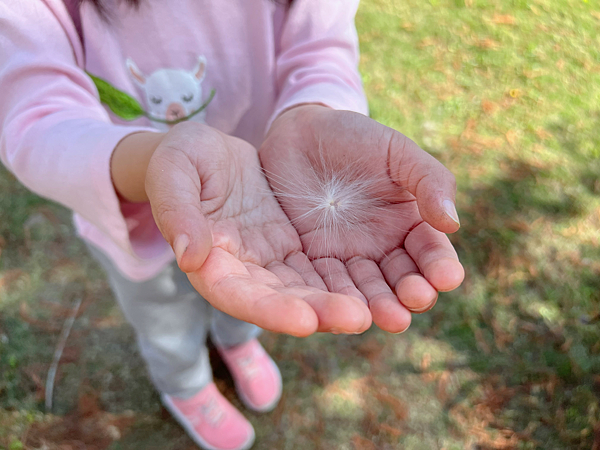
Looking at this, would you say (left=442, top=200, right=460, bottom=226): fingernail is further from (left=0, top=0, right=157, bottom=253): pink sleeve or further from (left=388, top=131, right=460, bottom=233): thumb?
(left=0, top=0, right=157, bottom=253): pink sleeve

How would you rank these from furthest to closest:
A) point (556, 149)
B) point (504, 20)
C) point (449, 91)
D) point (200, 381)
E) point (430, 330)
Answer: point (504, 20)
point (449, 91)
point (556, 149)
point (430, 330)
point (200, 381)

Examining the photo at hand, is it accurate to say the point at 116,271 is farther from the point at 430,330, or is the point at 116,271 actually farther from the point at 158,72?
the point at 430,330

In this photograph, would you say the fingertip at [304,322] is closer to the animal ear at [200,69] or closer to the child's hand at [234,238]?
the child's hand at [234,238]

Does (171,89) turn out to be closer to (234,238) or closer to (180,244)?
(234,238)

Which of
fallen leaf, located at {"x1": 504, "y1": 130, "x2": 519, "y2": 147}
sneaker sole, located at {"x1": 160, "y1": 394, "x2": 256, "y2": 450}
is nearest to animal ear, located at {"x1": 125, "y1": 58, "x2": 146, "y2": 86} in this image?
sneaker sole, located at {"x1": 160, "y1": 394, "x2": 256, "y2": 450}

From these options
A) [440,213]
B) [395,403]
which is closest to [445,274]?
[440,213]

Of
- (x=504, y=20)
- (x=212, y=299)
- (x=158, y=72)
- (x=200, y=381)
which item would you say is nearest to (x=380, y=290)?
(x=212, y=299)
